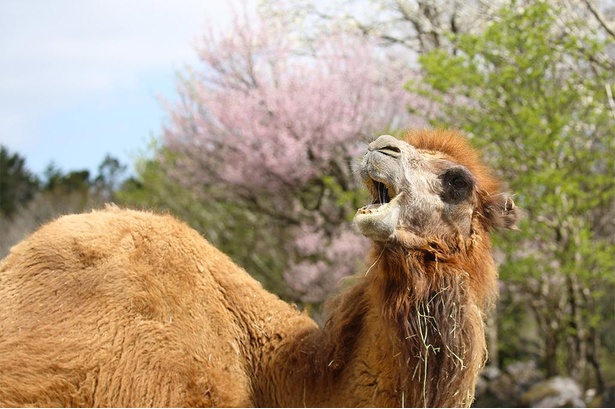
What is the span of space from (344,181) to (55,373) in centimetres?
1123

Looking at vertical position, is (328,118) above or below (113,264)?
above

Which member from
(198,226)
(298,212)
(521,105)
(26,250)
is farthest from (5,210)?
(26,250)

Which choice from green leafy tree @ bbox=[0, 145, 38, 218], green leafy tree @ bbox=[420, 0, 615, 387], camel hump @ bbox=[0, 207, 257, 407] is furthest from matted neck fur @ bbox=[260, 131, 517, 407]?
green leafy tree @ bbox=[0, 145, 38, 218]

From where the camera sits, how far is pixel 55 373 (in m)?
3.68

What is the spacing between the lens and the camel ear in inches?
160

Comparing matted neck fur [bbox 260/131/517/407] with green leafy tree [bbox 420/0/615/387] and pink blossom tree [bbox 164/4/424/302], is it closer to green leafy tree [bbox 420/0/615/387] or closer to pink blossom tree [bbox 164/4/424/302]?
green leafy tree [bbox 420/0/615/387]

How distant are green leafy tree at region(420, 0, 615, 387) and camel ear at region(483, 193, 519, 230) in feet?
18.8

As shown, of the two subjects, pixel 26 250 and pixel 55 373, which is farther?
pixel 26 250

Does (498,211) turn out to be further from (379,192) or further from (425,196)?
(379,192)

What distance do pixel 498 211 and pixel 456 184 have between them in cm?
31

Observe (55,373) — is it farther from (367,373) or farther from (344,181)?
(344,181)

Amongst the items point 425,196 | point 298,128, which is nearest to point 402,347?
point 425,196

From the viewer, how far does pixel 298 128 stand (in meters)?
14.7

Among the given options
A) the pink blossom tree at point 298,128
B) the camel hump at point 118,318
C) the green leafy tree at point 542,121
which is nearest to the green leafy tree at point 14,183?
the pink blossom tree at point 298,128
